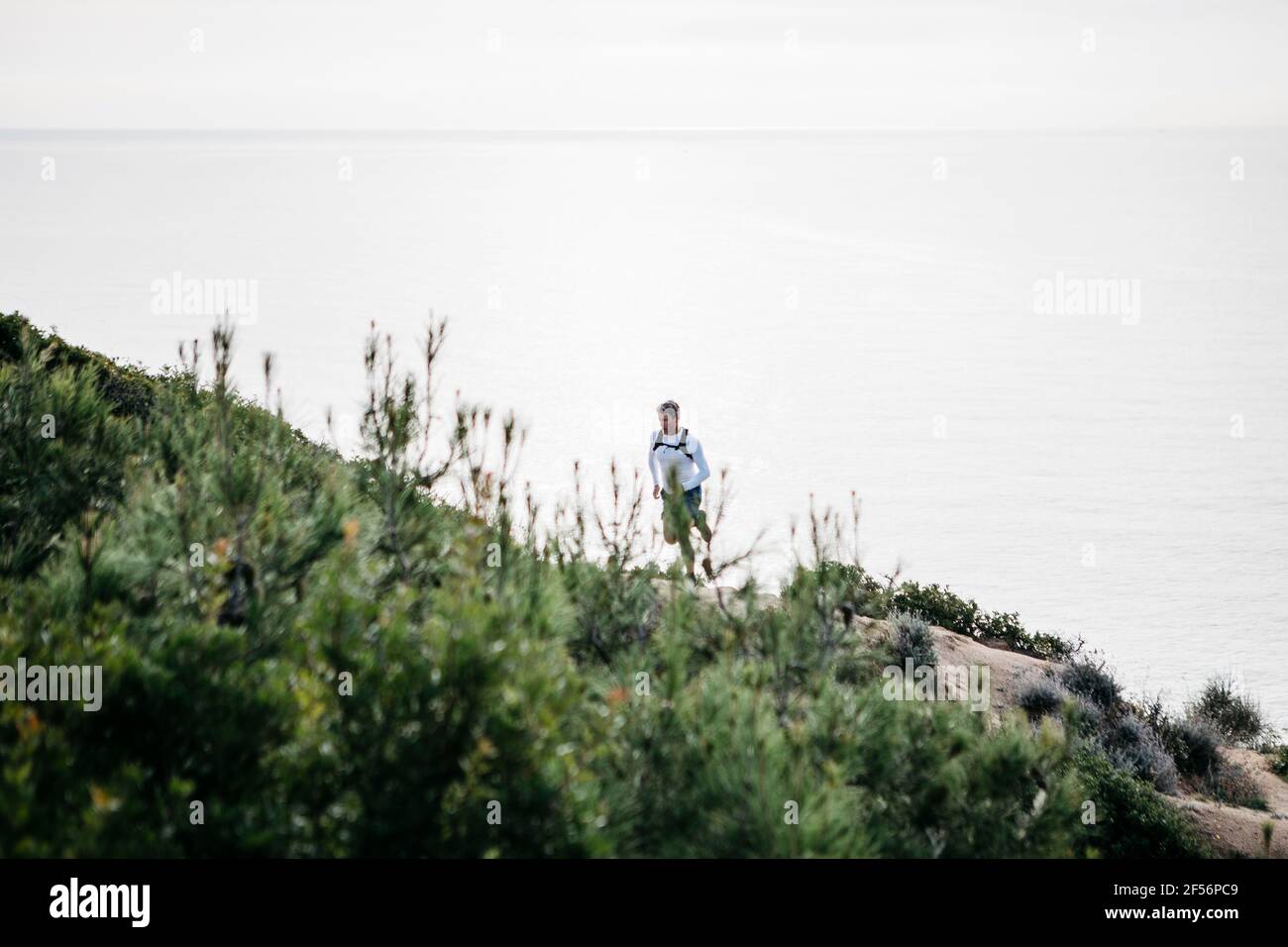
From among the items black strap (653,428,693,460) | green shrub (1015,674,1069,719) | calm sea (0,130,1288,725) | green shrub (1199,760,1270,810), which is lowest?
green shrub (1199,760,1270,810)

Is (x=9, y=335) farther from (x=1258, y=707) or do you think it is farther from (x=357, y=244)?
(x=357, y=244)

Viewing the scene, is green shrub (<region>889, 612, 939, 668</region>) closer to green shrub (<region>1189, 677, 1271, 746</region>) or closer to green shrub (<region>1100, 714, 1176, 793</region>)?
green shrub (<region>1100, 714, 1176, 793</region>)

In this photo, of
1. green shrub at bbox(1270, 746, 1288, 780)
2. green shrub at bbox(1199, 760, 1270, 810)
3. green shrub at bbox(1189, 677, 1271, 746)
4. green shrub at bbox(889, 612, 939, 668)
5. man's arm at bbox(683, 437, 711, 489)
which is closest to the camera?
man's arm at bbox(683, 437, 711, 489)

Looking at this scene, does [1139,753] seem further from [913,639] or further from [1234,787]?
[913,639]

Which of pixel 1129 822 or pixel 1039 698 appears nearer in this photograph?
pixel 1129 822

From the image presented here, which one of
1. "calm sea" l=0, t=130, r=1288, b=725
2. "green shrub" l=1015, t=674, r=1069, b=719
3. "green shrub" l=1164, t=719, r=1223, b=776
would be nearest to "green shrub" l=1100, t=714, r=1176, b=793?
"green shrub" l=1164, t=719, r=1223, b=776

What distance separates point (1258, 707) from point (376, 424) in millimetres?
17978

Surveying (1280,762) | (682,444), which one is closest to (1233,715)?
(1280,762)

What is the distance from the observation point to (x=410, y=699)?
4496mm

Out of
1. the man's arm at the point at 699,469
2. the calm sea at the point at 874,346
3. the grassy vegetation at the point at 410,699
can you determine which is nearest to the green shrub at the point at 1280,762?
the calm sea at the point at 874,346

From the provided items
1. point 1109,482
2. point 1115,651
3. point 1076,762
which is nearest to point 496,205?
point 1109,482

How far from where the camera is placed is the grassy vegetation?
4.40 m

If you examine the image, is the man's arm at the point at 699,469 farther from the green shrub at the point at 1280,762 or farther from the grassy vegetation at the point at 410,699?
the green shrub at the point at 1280,762
